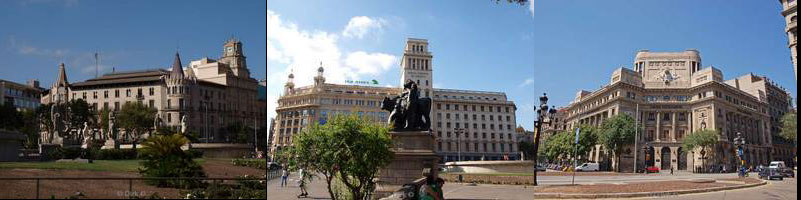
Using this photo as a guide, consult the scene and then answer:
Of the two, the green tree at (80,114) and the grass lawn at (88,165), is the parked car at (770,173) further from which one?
the green tree at (80,114)

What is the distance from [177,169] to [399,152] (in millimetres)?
9515

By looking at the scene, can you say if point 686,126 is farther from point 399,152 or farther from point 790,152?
point 399,152

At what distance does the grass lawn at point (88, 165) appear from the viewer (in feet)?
25.7

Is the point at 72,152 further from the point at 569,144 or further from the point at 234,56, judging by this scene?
the point at 569,144

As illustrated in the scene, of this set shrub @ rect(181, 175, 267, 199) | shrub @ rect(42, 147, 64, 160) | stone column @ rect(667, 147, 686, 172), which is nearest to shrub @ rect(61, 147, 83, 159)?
shrub @ rect(42, 147, 64, 160)

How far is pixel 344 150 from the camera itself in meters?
13.3

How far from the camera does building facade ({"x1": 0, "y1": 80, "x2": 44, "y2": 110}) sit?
26.2ft

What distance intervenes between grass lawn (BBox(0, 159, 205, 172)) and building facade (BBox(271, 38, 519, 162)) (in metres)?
64.8

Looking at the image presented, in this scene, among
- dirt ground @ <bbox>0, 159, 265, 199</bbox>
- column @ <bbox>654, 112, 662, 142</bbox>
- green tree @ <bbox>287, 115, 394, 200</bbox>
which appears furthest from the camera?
green tree @ <bbox>287, 115, 394, 200</bbox>

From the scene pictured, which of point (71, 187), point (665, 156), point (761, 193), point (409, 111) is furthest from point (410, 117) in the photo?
point (71, 187)

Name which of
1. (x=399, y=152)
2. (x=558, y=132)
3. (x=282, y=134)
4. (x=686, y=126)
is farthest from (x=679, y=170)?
(x=282, y=134)

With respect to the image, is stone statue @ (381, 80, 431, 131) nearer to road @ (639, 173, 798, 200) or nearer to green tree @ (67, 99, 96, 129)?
road @ (639, 173, 798, 200)

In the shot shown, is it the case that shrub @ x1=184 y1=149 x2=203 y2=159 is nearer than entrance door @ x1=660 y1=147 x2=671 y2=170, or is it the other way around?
shrub @ x1=184 y1=149 x2=203 y2=159

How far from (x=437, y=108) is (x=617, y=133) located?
79.4 m
